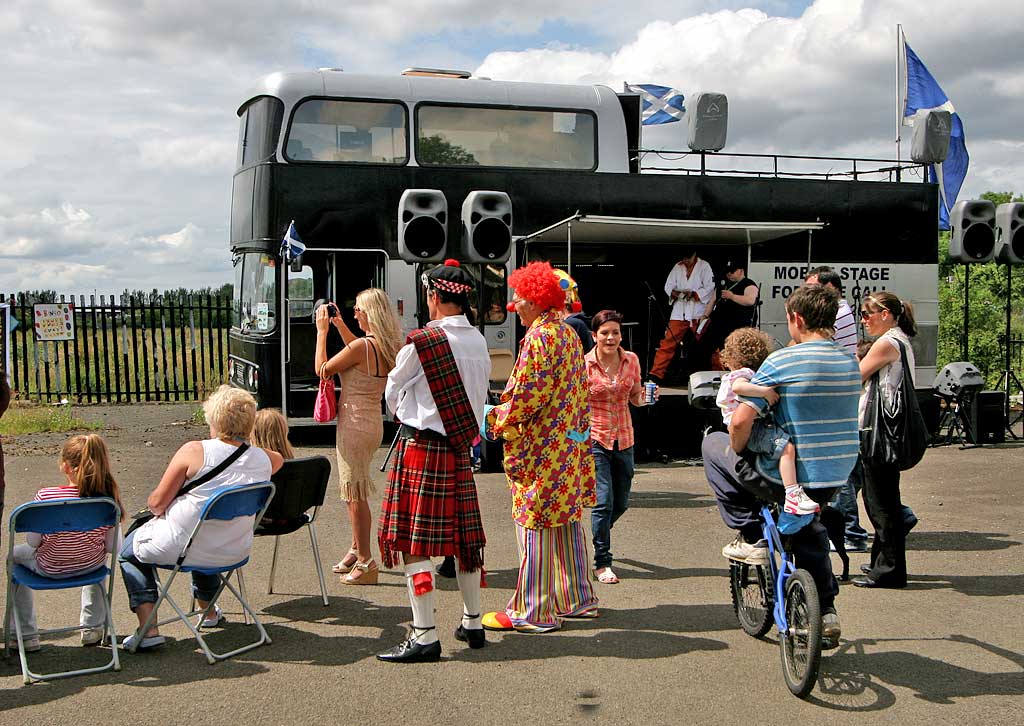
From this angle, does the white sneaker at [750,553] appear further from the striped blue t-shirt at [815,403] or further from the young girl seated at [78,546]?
the young girl seated at [78,546]

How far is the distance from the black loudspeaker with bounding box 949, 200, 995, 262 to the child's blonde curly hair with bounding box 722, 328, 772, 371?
9.96 m

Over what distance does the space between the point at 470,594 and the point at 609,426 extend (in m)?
1.69

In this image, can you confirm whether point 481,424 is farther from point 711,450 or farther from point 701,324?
point 701,324

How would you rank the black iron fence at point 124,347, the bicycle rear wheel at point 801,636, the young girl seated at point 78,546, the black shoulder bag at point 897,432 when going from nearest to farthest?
the bicycle rear wheel at point 801,636, the young girl seated at point 78,546, the black shoulder bag at point 897,432, the black iron fence at point 124,347

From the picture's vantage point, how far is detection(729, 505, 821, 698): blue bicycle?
4223 millimetres

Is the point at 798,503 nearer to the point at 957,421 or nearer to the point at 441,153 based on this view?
the point at 441,153

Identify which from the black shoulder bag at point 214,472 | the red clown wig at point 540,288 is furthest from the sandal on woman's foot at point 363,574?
the red clown wig at point 540,288

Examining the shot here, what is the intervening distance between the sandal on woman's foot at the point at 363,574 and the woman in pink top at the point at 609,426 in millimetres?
1352

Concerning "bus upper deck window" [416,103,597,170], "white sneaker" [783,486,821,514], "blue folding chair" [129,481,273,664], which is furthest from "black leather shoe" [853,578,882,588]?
"bus upper deck window" [416,103,597,170]

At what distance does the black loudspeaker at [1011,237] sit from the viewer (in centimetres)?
1362

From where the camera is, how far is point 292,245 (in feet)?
37.6

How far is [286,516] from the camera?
222 inches

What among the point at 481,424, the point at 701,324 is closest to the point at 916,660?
the point at 481,424

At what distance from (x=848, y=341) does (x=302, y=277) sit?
7.21 m
